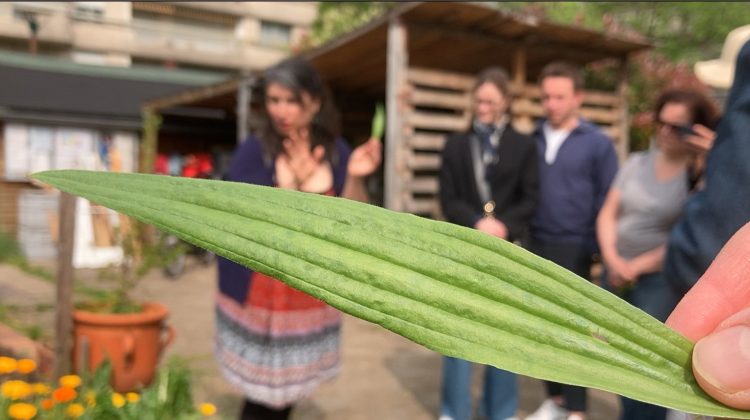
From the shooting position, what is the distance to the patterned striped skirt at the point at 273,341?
2160 millimetres

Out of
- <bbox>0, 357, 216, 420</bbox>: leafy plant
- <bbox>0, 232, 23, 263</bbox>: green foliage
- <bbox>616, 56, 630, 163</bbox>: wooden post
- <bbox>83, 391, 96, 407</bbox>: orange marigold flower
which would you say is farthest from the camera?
<bbox>0, 232, 23, 263</bbox>: green foliage

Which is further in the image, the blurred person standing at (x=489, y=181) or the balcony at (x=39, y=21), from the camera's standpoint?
the balcony at (x=39, y=21)

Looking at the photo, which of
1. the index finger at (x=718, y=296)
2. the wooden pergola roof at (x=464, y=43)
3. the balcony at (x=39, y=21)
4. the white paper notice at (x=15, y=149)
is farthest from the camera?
the white paper notice at (x=15, y=149)

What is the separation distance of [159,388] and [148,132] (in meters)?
1.71

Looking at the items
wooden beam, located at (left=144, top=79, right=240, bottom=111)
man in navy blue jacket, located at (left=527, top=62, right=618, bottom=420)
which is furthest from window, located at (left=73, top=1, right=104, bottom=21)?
man in navy blue jacket, located at (left=527, top=62, right=618, bottom=420)

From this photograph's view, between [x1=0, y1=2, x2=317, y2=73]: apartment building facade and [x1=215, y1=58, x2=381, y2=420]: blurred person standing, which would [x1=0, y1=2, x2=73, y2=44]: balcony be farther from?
[x1=215, y1=58, x2=381, y2=420]: blurred person standing

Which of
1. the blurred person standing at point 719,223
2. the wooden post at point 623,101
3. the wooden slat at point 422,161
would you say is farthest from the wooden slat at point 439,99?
the blurred person standing at point 719,223

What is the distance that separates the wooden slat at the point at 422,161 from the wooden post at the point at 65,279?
301cm

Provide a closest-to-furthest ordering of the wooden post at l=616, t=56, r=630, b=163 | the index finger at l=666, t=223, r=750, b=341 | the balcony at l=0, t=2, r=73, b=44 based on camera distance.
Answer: the index finger at l=666, t=223, r=750, b=341
the balcony at l=0, t=2, r=73, b=44
the wooden post at l=616, t=56, r=630, b=163

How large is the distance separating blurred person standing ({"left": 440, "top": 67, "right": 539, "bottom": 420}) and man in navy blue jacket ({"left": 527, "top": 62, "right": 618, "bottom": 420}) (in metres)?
0.10

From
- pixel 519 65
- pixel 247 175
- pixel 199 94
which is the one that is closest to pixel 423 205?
pixel 519 65

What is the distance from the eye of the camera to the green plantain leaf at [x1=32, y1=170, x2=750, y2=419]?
1.02 feet

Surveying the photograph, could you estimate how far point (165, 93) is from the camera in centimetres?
1138

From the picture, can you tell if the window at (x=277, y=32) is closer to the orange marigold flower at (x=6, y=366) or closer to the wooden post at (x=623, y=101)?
the wooden post at (x=623, y=101)
